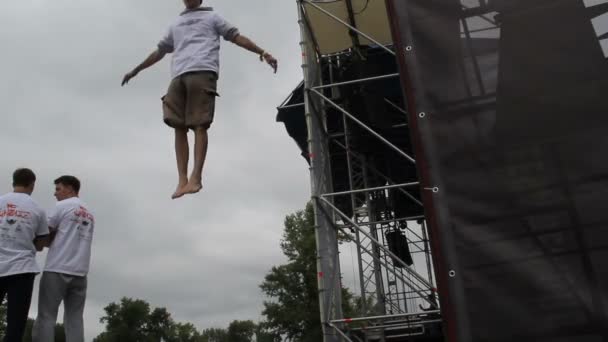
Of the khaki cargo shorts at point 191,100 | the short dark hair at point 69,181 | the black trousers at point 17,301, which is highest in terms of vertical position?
the khaki cargo shorts at point 191,100

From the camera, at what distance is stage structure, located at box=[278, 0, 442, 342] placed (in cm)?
549

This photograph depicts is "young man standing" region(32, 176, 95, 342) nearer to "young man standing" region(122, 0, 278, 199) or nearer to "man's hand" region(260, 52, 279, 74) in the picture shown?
"young man standing" region(122, 0, 278, 199)

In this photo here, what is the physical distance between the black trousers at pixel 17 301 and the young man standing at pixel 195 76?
979mm

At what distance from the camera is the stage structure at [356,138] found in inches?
216

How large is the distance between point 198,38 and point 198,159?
84 centimetres

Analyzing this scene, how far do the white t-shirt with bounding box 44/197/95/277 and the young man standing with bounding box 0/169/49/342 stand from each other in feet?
0.28

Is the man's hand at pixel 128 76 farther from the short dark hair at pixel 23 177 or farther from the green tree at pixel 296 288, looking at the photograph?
the green tree at pixel 296 288

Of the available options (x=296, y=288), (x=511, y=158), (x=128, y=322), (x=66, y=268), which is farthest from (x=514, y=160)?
(x=128, y=322)

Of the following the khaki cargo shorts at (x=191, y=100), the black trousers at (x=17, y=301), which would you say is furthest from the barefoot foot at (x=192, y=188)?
the black trousers at (x=17, y=301)

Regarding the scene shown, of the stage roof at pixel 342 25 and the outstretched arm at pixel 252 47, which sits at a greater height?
the stage roof at pixel 342 25

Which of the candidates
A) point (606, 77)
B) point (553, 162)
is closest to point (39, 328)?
point (553, 162)

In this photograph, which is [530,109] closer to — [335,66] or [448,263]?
[448,263]

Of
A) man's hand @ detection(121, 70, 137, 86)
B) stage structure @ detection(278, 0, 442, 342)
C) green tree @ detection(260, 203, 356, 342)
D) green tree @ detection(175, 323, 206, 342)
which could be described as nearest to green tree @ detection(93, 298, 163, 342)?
green tree @ detection(175, 323, 206, 342)

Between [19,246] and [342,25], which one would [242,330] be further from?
[19,246]
